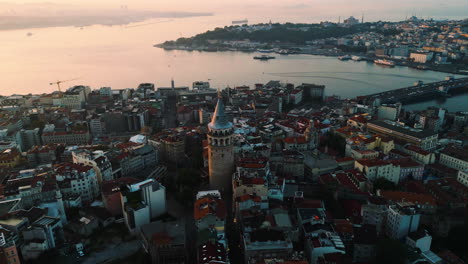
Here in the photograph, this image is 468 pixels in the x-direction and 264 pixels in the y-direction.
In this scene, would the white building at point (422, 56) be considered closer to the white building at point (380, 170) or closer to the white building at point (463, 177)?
the white building at point (463, 177)

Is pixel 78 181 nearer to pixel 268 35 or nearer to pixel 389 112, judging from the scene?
pixel 389 112

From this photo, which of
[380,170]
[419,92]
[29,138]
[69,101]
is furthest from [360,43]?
[29,138]

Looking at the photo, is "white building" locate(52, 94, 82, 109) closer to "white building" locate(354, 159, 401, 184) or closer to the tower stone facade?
the tower stone facade

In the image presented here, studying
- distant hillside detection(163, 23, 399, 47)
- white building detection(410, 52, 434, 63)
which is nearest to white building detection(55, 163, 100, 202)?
white building detection(410, 52, 434, 63)

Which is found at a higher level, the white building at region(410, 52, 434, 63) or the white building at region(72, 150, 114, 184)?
the white building at region(410, 52, 434, 63)

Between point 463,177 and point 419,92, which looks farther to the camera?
point 419,92

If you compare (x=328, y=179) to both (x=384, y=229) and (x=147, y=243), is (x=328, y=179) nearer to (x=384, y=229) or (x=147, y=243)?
(x=384, y=229)
